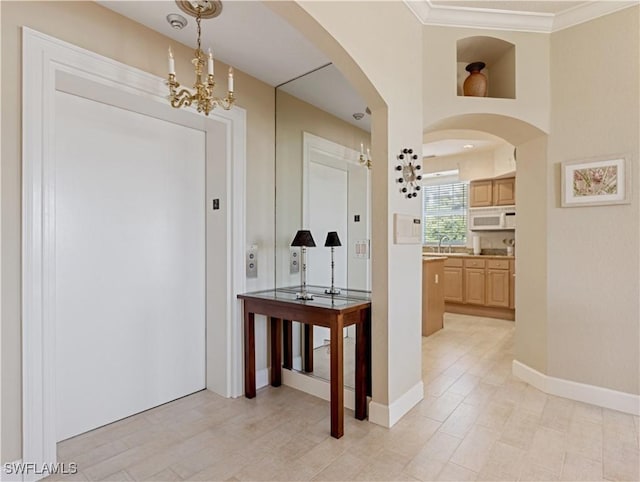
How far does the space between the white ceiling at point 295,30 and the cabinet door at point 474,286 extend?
3825mm

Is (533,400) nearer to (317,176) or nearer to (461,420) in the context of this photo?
(461,420)

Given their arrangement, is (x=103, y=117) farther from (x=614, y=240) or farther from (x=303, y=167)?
(x=614, y=240)

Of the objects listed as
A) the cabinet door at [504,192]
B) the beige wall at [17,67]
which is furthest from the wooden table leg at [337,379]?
the cabinet door at [504,192]

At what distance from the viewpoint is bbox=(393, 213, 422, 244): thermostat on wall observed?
249 centimetres

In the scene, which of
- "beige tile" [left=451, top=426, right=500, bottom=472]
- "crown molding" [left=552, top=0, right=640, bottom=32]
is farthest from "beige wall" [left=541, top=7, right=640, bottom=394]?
"beige tile" [left=451, top=426, right=500, bottom=472]

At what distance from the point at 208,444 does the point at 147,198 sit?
179 centimetres

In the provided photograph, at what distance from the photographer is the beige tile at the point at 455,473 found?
1.88 meters

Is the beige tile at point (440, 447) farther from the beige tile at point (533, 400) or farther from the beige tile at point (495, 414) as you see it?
the beige tile at point (533, 400)

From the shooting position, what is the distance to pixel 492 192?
6.13 meters

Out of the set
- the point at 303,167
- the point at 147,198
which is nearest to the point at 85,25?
the point at 147,198

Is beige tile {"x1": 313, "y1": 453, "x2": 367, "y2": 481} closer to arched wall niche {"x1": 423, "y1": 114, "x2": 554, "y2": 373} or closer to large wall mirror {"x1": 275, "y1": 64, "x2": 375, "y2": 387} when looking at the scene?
large wall mirror {"x1": 275, "y1": 64, "x2": 375, "y2": 387}

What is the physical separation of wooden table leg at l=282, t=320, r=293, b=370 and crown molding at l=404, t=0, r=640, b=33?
2771 mm

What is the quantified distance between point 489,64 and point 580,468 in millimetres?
3315

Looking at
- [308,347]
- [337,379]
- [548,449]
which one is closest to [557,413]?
[548,449]
